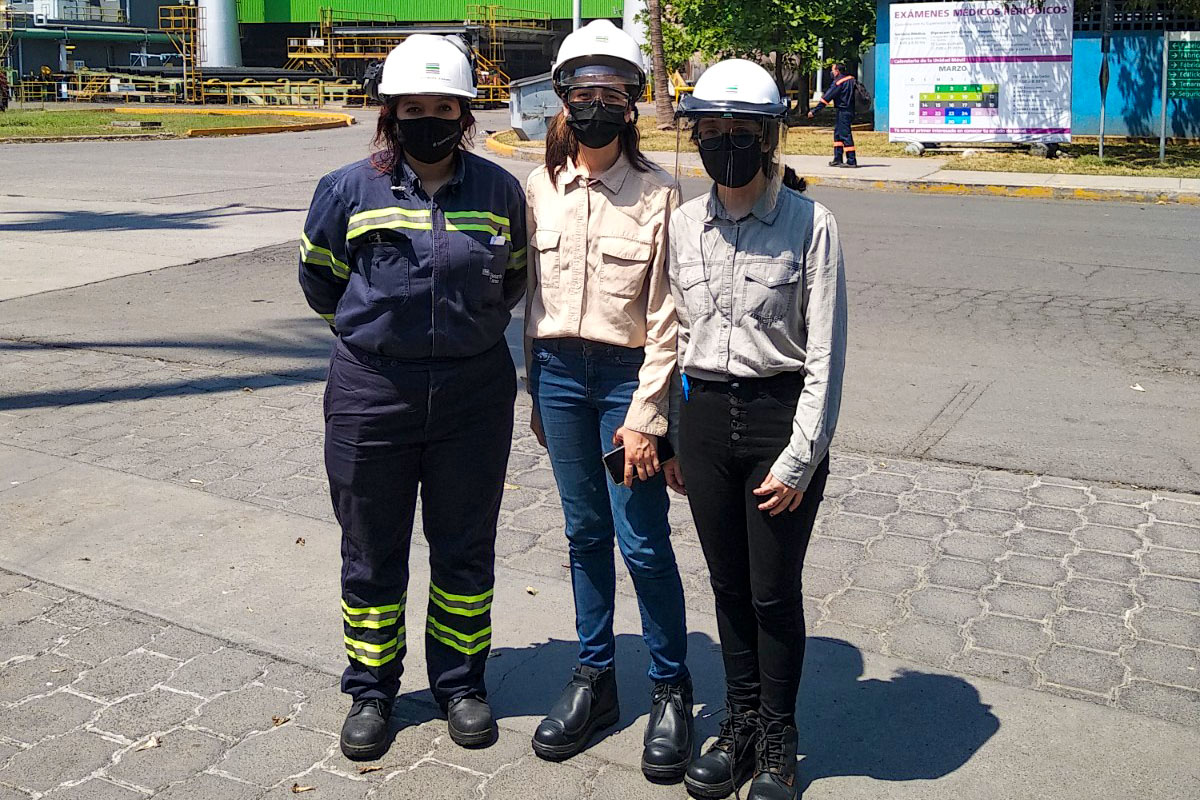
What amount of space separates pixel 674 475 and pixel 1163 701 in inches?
67.7

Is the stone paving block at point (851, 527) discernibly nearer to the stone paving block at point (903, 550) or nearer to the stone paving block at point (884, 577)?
the stone paving block at point (903, 550)

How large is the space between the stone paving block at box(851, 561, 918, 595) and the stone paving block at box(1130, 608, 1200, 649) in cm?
79

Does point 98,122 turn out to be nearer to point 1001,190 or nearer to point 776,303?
point 1001,190

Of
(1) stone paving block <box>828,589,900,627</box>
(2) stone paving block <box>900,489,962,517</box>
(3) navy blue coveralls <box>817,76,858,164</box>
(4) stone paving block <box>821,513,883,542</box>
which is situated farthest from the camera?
(3) navy blue coveralls <box>817,76,858,164</box>

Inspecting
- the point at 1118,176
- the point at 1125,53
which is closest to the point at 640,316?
the point at 1118,176

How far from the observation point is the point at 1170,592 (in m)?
4.68

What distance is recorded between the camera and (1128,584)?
4758 mm

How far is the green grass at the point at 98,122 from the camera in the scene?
2889 centimetres

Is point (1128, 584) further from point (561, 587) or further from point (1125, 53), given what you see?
point (1125, 53)

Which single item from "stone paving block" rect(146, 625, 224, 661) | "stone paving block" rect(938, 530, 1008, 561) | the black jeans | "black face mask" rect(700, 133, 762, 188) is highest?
"black face mask" rect(700, 133, 762, 188)

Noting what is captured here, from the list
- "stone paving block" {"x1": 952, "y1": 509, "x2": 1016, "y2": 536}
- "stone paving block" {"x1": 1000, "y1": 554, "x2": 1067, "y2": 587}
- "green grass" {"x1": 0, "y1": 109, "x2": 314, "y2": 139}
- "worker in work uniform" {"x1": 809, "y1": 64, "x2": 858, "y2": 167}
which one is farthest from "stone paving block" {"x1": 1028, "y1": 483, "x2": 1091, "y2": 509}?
"green grass" {"x1": 0, "y1": 109, "x2": 314, "y2": 139}

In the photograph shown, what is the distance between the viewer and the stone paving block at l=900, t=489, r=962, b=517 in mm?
5586

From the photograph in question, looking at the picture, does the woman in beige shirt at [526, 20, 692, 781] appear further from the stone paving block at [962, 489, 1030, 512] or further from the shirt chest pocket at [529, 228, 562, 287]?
the stone paving block at [962, 489, 1030, 512]

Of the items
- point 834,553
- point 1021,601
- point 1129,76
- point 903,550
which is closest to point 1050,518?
point 903,550
